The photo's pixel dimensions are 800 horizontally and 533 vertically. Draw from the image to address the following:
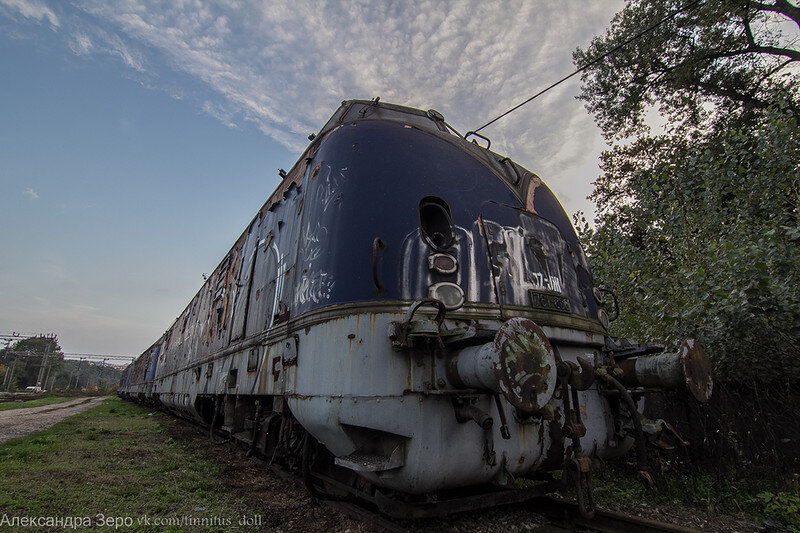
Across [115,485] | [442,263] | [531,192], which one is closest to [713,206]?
[531,192]

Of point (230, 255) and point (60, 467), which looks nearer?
point (60, 467)

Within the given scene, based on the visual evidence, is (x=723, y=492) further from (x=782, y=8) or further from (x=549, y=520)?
(x=782, y=8)

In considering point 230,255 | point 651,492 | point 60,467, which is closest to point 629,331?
point 651,492

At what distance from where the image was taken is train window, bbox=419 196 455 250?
322 cm

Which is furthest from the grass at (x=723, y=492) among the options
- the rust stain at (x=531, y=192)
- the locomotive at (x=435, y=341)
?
the rust stain at (x=531, y=192)

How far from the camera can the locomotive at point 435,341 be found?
101 inches

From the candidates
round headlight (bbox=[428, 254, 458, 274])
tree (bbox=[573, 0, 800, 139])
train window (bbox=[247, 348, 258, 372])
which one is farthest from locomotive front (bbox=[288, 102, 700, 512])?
tree (bbox=[573, 0, 800, 139])

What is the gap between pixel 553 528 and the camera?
3.15 m

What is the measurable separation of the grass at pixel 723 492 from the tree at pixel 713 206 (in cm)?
127

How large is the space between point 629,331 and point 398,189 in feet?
20.6

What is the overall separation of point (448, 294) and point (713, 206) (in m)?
5.57

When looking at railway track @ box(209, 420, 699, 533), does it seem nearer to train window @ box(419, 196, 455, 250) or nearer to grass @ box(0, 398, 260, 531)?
grass @ box(0, 398, 260, 531)

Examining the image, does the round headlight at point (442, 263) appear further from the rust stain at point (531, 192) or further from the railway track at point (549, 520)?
the railway track at point (549, 520)

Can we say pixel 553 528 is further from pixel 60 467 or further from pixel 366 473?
pixel 60 467
